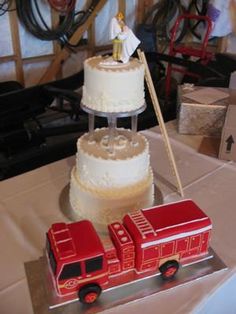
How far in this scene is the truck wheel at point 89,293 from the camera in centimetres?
61

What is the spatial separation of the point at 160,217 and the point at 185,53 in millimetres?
2286

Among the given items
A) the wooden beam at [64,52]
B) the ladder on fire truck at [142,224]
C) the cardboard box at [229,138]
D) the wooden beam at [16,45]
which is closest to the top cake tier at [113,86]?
the ladder on fire truck at [142,224]

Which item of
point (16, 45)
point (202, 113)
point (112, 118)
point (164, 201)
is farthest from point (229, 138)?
point (16, 45)

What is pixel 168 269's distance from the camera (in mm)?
679

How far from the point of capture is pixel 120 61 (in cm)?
76

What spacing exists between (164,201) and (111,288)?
0.34 metres

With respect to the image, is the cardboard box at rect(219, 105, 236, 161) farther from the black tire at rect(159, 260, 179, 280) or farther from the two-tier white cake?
the black tire at rect(159, 260, 179, 280)

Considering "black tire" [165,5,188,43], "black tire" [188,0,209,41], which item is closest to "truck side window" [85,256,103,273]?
"black tire" [188,0,209,41]

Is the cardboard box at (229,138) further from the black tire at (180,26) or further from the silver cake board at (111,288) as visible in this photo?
the black tire at (180,26)

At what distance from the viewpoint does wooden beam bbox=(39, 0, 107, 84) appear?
2762mm

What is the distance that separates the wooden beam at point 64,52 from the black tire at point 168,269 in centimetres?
233

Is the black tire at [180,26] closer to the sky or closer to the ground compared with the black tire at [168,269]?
closer to the sky

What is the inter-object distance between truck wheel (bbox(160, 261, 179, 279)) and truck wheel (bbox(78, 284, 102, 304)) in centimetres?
13

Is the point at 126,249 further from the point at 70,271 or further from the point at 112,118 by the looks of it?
the point at 112,118
